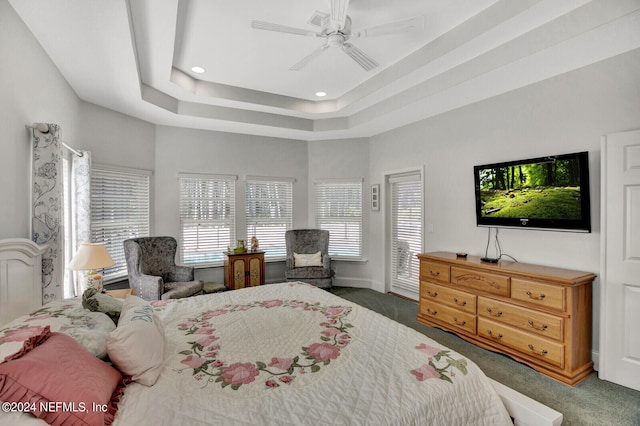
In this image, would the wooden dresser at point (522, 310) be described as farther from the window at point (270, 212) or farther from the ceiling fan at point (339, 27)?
the window at point (270, 212)

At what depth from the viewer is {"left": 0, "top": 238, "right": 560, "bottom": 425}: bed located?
3.70 feet

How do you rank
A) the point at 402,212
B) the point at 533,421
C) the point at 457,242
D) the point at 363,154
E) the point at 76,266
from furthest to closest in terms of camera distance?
1. the point at 363,154
2. the point at 402,212
3. the point at 457,242
4. the point at 76,266
5. the point at 533,421

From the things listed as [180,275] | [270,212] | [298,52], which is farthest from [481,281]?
[180,275]

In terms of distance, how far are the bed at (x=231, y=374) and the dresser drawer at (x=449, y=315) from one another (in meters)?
1.73

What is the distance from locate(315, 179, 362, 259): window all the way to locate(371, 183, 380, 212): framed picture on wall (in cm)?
25

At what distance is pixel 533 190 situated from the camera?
3107mm

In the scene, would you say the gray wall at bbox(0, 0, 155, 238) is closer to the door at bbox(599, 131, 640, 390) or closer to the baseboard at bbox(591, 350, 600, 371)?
the door at bbox(599, 131, 640, 390)

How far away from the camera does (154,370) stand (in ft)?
4.71

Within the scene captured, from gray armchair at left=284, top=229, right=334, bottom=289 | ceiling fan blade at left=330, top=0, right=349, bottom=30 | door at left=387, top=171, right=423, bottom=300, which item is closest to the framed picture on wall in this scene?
door at left=387, top=171, right=423, bottom=300

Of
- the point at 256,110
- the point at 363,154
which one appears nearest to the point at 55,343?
the point at 256,110

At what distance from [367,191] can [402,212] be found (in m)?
0.79

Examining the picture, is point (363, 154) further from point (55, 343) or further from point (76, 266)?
point (55, 343)

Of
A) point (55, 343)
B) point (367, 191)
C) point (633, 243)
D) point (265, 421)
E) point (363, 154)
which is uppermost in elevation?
point (363, 154)

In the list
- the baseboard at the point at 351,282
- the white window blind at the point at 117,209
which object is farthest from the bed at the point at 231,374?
the baseboard at the point at 351,282
